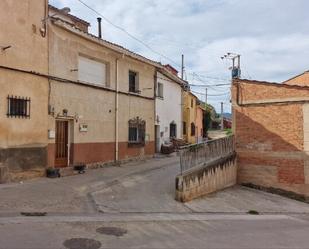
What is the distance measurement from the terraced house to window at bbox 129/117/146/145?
0.05 meters

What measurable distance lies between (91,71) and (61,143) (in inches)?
142

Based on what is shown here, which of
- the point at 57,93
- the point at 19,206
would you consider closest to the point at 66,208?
the point at 19,206

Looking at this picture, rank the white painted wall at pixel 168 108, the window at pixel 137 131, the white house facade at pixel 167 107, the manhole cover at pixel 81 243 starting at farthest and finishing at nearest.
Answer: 1. the white painted wall at pixel 168 108
2. the white house facade at pixel 167 107
3. the window at pixel 137 131
4. the manhole cover at pixel 81 243

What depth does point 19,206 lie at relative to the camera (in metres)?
10.1

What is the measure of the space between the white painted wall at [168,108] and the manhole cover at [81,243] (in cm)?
1643

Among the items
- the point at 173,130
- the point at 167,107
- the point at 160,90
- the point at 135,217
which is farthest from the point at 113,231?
the point at 173,130

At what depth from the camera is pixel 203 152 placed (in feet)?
48.1

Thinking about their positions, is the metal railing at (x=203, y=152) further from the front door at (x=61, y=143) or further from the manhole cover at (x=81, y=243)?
the manhole cover at (x=81, y=243)

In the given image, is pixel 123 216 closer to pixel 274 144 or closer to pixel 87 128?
pixel 87 128

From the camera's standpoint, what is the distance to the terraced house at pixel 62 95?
13266 mm

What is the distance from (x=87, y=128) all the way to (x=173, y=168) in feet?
15.7

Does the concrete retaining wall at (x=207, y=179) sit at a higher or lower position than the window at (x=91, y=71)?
lower

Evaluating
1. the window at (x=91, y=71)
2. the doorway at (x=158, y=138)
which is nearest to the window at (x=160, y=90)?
the doorway at (x=158, y=138)

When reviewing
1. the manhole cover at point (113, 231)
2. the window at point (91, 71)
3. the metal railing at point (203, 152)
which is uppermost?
the window at point (91, 71)
